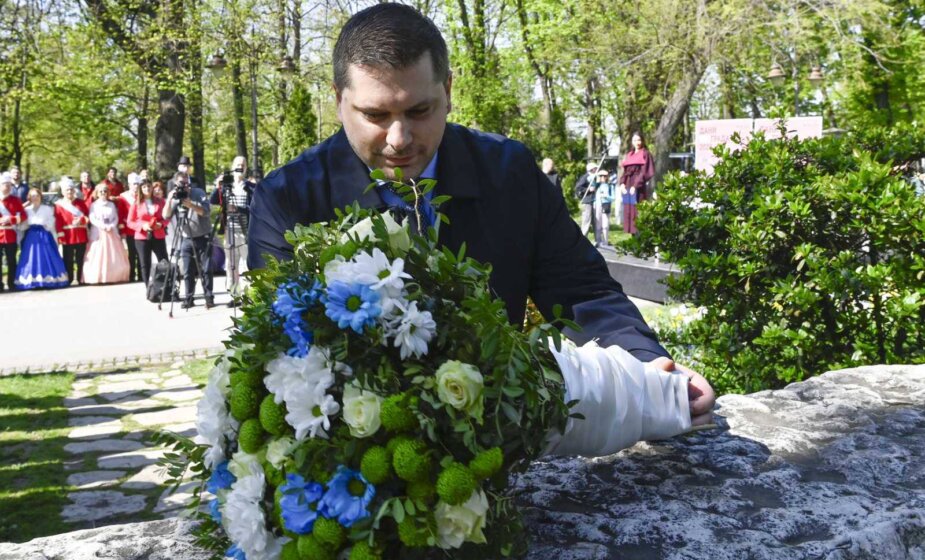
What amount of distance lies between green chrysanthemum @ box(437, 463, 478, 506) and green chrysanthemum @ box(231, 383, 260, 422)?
1.22 ft

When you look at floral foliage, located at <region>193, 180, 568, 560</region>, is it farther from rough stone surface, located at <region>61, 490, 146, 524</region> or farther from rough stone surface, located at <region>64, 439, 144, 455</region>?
→ rough stone surface, located at <region>64, 439, 144, 455</region>

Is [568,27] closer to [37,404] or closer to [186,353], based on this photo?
[186,353]

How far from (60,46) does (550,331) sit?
27.6 metres

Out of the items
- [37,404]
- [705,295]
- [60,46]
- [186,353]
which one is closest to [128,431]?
[37,404]

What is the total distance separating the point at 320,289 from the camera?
1.41 meters

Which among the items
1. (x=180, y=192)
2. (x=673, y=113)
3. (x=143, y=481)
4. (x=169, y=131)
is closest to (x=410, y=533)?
(x=143, y=481)

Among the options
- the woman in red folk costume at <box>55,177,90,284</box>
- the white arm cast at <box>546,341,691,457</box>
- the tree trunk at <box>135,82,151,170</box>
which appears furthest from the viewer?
the tree trunk at <box>135,82,151,170</box>

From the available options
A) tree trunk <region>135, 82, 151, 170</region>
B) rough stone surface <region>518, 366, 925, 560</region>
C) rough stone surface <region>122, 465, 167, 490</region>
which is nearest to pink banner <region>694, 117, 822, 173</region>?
rough stone surface <region>122, 465, 167, 490</region>

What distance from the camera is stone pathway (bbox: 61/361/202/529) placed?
4.97 m

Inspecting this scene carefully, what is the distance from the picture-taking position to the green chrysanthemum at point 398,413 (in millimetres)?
1323

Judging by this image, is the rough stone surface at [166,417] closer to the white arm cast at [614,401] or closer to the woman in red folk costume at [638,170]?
the white arm cast at [614,401]

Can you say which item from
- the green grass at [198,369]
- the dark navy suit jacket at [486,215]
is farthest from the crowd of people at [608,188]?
the dark navy suit jacket at [486,215]

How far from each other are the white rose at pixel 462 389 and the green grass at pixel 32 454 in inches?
153

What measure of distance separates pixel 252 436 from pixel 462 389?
395 millimetres
